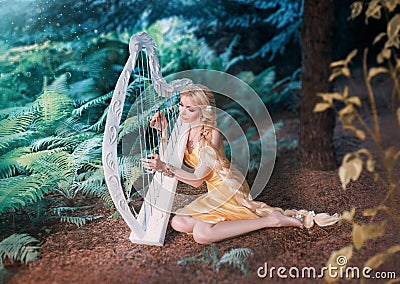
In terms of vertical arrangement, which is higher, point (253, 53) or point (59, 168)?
point (59, 168)

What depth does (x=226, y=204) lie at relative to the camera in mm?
2568

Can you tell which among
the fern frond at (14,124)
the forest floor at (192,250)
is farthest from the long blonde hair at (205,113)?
the fern frond at (14,124)

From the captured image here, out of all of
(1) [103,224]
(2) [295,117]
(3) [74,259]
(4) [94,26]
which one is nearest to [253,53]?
(2) [295,117]

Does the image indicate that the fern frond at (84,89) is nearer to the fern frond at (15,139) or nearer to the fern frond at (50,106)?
the fern frond at (50,106)

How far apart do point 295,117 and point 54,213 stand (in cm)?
288

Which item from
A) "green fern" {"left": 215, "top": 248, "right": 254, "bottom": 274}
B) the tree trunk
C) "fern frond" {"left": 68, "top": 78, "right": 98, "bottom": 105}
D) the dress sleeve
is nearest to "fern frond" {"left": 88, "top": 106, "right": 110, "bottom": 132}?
"fern frond" {"left": 68, "top": 78, "right": 98, "bottom": 105}

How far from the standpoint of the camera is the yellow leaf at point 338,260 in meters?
1.74

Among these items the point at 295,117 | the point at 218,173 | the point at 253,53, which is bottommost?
the point at 295,117

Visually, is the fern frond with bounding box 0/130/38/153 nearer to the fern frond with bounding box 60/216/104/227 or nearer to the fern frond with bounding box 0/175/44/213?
the fern frond with bounding box 0/175/44/213

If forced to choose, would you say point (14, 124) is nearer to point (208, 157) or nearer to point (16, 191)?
point (16, 191)

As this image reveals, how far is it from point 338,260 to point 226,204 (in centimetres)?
64

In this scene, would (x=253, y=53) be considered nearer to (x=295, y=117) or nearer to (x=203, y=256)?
(x=295, y=117)

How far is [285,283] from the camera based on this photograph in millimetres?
2092

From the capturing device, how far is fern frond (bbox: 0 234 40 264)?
2.37m
